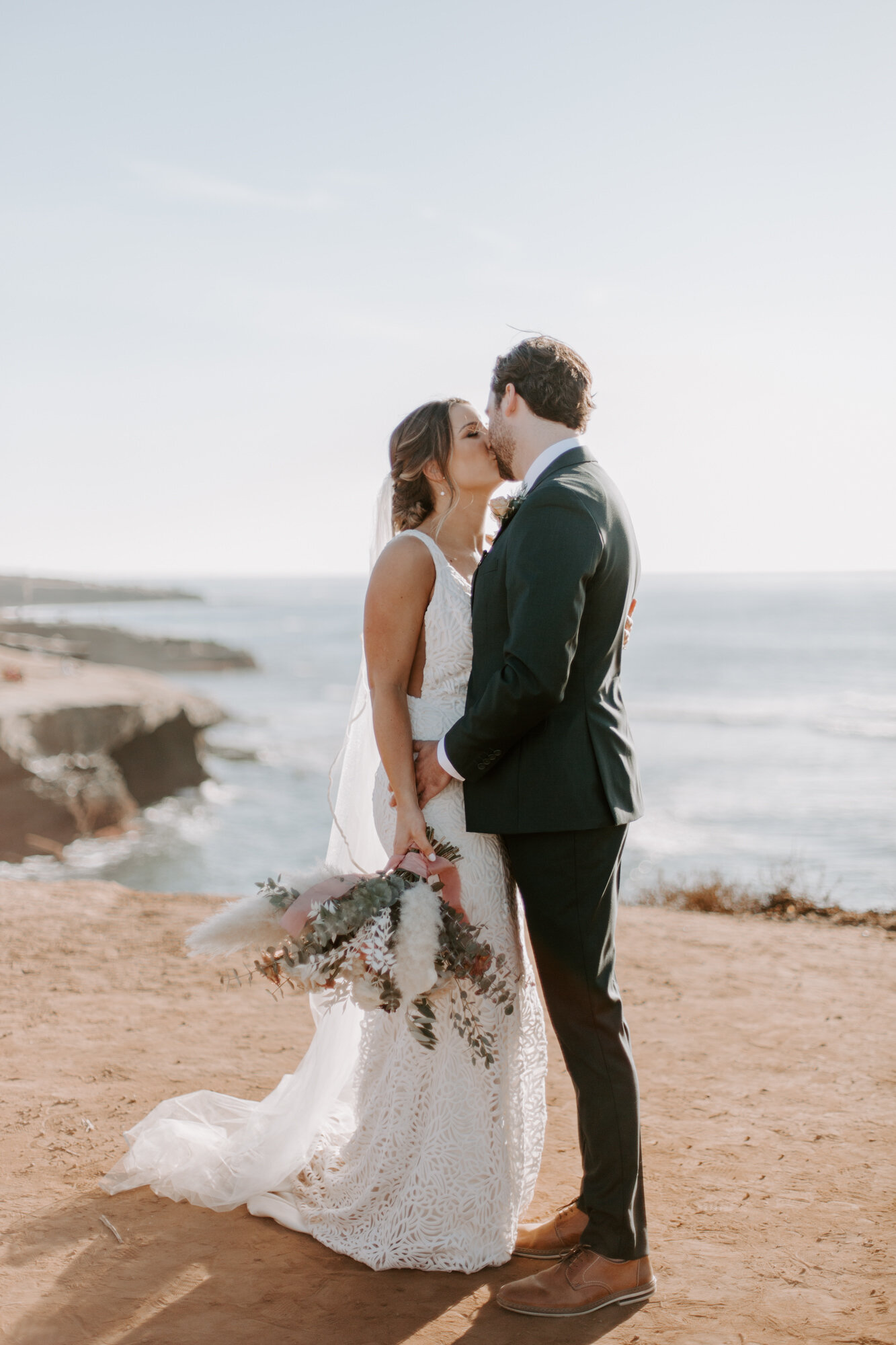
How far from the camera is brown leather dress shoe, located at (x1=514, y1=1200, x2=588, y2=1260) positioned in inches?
112

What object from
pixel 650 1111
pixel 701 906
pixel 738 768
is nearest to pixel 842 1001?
pixel 650 1111

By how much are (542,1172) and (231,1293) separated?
1207 millimetres

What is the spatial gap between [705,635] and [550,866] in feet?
223

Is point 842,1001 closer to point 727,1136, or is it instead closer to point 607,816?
point 727,1136

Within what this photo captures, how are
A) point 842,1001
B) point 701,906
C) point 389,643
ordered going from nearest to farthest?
1. point 389,643
2. point 842,1001
3. point 701,906

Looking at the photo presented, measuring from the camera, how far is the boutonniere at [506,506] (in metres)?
2.64

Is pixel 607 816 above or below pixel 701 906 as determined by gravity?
above

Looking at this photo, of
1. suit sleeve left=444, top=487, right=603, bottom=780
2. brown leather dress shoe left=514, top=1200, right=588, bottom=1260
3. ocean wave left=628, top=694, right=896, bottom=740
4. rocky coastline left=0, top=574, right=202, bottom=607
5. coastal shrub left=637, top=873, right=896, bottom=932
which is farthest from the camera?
ocean wave left=628, top=694, right=896, bottom=740

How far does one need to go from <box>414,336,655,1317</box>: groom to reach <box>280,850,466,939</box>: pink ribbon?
0.17 m

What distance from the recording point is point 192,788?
68.9 feet

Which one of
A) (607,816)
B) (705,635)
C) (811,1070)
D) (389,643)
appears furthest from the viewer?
(705,635)

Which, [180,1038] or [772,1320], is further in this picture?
[180,1038]

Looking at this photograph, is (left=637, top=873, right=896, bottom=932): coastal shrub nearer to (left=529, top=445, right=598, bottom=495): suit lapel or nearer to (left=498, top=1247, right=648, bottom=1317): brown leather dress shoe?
(left=498, top=1247, right=648, bottom=1317): brown leather dress shoe

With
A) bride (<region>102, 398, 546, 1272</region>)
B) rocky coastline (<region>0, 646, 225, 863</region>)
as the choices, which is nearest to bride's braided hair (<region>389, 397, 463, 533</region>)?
bride (<region>102, 398, 546, 1272</region>)
